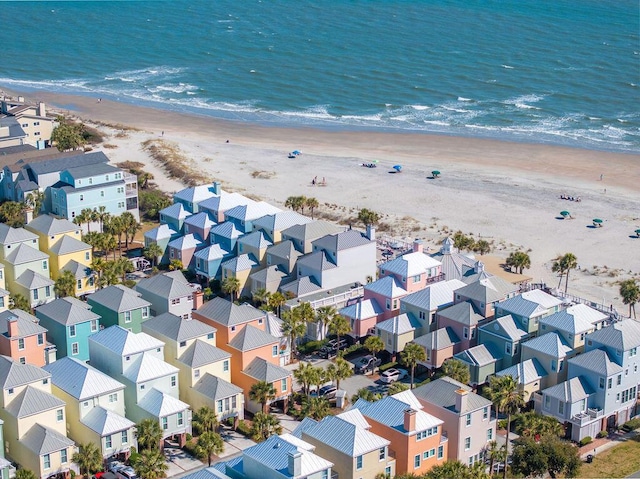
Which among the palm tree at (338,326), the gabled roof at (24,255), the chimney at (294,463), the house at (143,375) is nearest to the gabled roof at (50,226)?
the gabled roof at (24,255)

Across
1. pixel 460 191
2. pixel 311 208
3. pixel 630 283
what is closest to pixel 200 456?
pixel 630 283

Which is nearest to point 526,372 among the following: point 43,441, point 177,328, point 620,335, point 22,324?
point 620,335

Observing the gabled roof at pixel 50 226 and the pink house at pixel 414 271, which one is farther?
the gabled roof at pixel 50 226

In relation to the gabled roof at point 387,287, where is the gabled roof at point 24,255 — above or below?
above

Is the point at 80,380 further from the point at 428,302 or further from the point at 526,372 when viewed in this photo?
the point at 526,372

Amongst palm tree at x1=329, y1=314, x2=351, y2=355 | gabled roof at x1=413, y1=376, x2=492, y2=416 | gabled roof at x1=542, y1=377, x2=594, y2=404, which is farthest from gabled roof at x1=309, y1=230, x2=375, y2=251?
gabled roof at x1=413, y1=376, x2=492, y2=416

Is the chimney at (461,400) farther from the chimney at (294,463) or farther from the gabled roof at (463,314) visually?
the gabled roof at (463,314)

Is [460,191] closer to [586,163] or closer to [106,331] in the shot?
[586,163]
